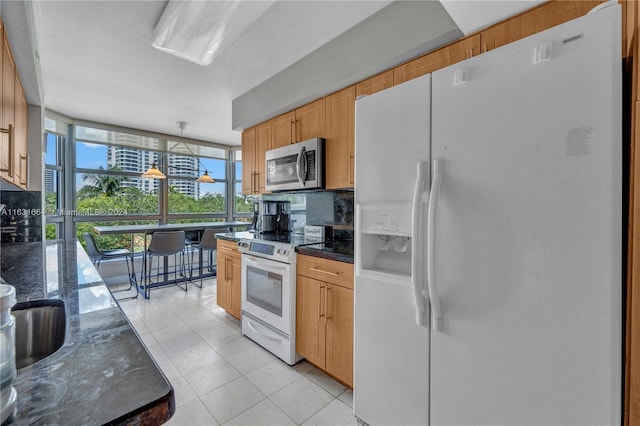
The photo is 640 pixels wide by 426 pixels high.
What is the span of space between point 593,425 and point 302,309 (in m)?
1.58

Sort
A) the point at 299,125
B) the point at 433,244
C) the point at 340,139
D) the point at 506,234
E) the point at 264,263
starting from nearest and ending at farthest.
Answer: the point at 506,234 < the point at 433,244 < the point at 340,139 < the point at 264,263 < the point at 299,125

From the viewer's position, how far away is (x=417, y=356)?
1.21 meters

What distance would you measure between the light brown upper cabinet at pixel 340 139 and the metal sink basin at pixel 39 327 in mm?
1759

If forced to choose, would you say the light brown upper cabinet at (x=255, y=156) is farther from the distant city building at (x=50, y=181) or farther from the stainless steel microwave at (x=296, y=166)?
the distant city building at (x=50, y=181)

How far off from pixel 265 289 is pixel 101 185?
12.7 feet

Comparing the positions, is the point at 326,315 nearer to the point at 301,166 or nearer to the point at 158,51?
the point at 301,166

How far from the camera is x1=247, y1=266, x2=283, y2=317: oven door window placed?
7.26ft

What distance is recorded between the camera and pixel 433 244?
1099mm

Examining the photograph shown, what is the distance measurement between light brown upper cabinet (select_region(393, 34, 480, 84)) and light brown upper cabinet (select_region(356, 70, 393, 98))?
43 millimetres

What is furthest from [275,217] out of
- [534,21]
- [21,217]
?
[534,21]

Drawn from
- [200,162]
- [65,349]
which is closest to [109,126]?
[200,162]

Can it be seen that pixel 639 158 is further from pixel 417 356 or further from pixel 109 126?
pixel 109 126

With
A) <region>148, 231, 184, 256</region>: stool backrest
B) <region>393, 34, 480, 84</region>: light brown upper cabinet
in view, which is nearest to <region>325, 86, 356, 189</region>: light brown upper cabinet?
<region>393, 34, 480, 84</region>: light brown upper cabinet

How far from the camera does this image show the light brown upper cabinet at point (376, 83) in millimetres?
1863
